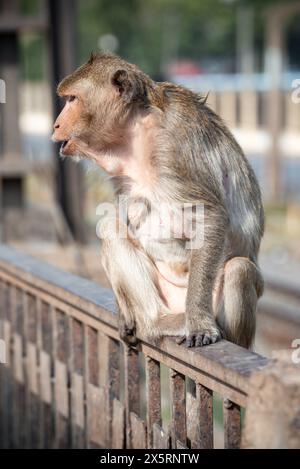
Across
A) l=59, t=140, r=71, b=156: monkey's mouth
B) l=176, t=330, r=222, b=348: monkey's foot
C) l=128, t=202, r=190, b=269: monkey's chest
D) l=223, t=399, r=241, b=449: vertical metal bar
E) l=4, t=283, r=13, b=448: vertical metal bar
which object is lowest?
l=4, t=283, r=13, b=448: vertical metal bar

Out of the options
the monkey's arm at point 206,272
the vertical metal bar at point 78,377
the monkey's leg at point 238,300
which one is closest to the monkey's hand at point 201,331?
the monkey's arm at point 206,272

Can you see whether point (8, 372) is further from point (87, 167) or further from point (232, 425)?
point (232, 425)

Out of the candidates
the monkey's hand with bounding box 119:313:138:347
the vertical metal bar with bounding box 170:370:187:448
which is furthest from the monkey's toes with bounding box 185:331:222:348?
the monkey's hand with bounding box 119:313:138:347

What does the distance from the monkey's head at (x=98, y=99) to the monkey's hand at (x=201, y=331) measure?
2.77 feet

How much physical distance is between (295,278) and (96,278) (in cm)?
181

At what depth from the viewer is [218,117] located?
145 inches

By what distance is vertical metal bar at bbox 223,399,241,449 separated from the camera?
102 inches

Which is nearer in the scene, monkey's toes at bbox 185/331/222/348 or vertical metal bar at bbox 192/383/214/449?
vertical metal bar at bbox 192/383/214/449

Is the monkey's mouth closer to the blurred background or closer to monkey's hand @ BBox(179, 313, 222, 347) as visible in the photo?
the blurred background

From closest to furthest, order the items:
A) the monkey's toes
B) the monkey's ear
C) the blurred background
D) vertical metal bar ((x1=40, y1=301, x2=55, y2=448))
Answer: the monkey's toes < the monkey's ear < vertical metal bar ((x1=40, y1=301, x2=55, y2=448)) < the blurred background

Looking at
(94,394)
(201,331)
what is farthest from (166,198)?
(94,394)

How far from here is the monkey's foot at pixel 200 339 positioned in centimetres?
292

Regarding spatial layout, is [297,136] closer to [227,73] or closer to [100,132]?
[100,132]

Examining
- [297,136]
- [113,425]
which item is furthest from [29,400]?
[297,136]
